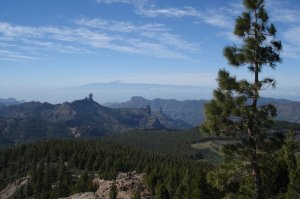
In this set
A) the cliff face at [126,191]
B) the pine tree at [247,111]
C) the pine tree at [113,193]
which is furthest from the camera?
the cliff face at [126,191]

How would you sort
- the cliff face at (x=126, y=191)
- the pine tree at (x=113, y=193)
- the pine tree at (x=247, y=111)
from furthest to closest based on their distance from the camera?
the cliff face at (x=126, y=191), the pine tree at (x=113, y=193), the pine tree at (x=247, y=111)

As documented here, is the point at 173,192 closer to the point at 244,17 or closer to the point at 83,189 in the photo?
the point at 83,189

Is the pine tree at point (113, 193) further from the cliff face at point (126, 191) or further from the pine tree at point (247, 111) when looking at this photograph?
the pine tree at point (247, 111)

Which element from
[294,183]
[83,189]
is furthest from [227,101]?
[83,189]

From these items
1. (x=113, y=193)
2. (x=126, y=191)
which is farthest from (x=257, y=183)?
(x=126, y=191)

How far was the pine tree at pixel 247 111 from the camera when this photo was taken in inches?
1299

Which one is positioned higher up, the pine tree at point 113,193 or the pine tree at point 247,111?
the pine tree at point 247,111

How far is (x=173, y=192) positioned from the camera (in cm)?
10606

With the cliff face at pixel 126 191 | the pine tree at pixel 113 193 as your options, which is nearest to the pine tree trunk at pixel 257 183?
the pine tree at pixel 113 193

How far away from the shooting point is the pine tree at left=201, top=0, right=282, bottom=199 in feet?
108

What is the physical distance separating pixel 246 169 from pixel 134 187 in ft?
254

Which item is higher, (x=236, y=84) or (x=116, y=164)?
(x=236, y=84)

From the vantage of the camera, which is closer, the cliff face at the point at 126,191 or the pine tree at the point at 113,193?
the pine tree at the point at 113,193

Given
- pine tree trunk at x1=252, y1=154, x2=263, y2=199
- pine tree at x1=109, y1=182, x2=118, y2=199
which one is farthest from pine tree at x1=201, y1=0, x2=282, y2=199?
pine tree at x1=109, y1=182, x2=118, y2=199
